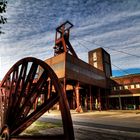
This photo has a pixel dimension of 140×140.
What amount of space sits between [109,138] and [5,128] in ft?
14.6

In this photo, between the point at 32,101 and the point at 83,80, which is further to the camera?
the point at 83,80

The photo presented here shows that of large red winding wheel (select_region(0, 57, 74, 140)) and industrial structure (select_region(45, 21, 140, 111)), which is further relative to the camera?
industrial structure (select_region(45, 21, 140, 111))

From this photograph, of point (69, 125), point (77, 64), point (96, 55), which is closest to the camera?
point (69, 125)

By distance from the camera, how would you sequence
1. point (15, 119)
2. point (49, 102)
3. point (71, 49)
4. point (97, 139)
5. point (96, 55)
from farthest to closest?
point (96, 55) < point (71, 49) < point (97, 139) < point (15, 119) < point (49, 102)

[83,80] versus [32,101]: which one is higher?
[83,80]

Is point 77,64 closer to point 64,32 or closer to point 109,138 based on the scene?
point 64,32

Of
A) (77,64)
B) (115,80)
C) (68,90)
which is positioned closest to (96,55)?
(115,80)

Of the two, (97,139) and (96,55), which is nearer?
(97,139)

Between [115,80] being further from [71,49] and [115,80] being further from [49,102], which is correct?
[49,102]

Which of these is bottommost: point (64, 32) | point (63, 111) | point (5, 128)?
point (5, 128)

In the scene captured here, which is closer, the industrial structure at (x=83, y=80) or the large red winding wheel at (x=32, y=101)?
the large red winding wheel at (x=32, y=101)

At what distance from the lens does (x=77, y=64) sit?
110ft

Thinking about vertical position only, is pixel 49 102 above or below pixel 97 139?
above

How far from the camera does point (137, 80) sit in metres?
41.0
